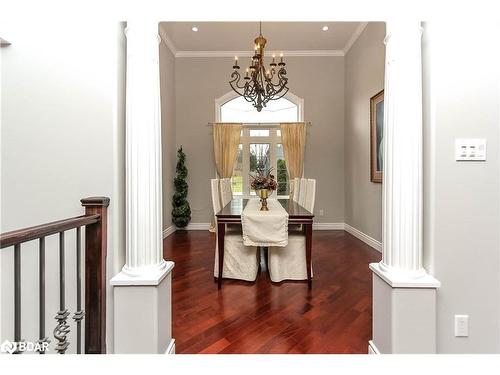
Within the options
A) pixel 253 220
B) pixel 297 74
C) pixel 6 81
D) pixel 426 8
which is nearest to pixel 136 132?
pixel 6 81

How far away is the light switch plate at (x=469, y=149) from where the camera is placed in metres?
1.49

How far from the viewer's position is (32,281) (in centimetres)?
167

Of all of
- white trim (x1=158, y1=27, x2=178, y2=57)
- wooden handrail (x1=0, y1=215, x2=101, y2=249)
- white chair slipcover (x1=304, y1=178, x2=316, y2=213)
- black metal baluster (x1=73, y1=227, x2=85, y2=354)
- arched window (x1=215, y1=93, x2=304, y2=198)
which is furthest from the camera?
arched window (x1=215, y1=93, x2=304, y2=198)

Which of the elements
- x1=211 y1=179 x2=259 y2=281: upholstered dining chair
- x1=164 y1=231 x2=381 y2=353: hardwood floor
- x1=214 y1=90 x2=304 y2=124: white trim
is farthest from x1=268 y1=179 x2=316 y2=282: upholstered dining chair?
x1=214 y1=90 x2=304 y2=124: white trim

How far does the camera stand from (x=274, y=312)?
2.32m

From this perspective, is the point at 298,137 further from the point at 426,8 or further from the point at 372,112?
the point at 426,8

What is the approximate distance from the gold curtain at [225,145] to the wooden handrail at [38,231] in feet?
14.0

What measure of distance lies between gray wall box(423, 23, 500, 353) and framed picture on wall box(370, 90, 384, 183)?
8.60 feet

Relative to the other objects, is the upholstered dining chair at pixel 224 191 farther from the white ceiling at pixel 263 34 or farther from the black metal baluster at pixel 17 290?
the black metal baluster at pixel 17 290

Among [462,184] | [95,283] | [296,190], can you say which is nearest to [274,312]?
[95,283]

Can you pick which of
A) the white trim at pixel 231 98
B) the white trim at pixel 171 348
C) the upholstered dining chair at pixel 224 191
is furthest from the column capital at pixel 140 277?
the white trim at pixel 231 98

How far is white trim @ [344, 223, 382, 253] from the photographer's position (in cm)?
413

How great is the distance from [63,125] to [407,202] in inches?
79.7

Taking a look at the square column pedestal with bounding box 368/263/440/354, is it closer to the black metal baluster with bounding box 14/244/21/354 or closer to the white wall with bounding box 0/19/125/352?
the white wall with bounding box 0/19/125/352
